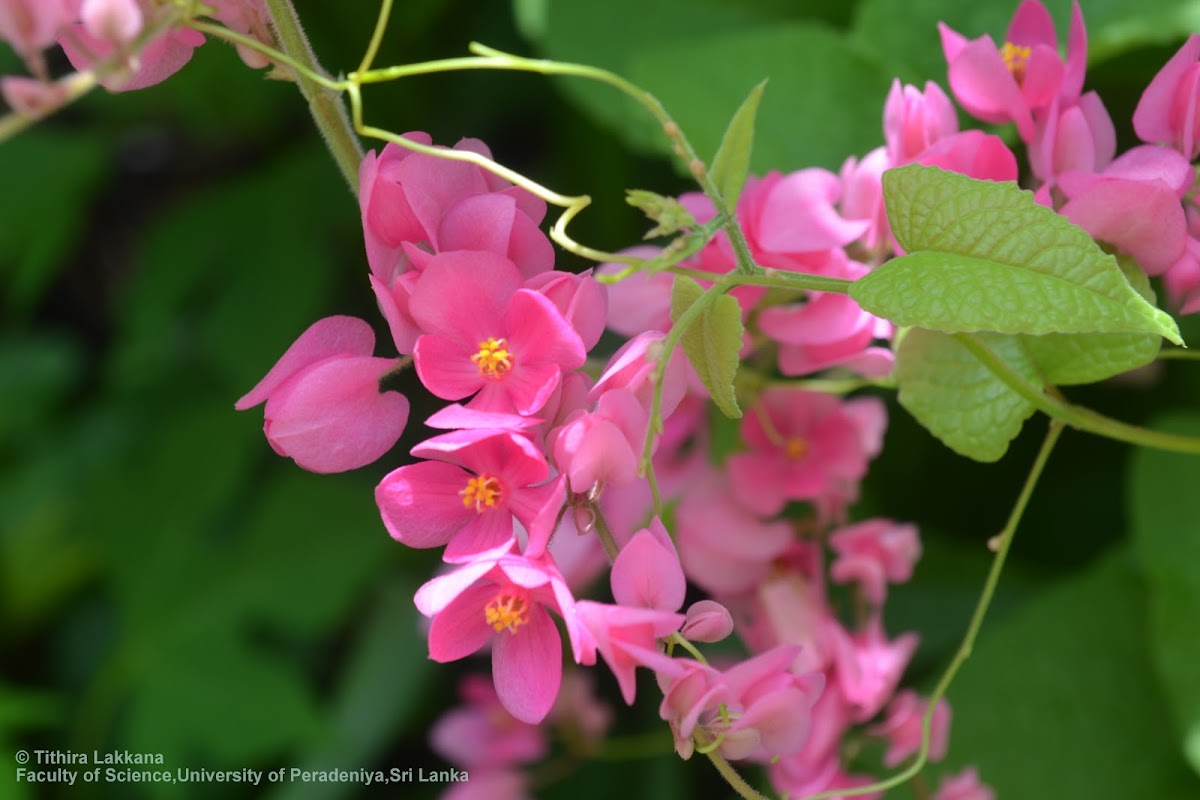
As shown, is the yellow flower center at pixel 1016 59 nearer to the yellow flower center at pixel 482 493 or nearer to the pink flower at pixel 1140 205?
the pink flower at pixel 1140 205

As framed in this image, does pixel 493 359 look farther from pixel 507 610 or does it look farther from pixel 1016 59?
pixel 1016 59


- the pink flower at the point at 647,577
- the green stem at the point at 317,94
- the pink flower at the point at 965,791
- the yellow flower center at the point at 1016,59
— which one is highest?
the green stem at the point at 317,94

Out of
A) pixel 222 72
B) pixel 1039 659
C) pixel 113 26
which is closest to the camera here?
pixel 113 26

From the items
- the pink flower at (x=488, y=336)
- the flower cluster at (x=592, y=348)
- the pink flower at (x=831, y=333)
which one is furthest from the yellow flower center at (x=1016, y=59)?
the pink flower at (x=488, y=336)

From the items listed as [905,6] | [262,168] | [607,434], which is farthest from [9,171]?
[607,434]

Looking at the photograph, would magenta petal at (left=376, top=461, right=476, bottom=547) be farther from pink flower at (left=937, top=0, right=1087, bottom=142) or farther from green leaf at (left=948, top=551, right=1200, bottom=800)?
green leaf at (left=948, top=551, right=1200, bottom=800)

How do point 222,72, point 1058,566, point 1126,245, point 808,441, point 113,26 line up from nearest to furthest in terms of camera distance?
point 113,26, point 1126,245, point 808,441, point 1058,566, point 222,72

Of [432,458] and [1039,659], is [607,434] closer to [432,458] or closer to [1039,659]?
[432,458]
